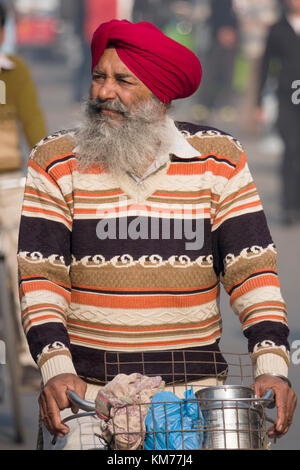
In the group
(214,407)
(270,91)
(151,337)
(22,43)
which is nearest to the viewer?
(214,407)

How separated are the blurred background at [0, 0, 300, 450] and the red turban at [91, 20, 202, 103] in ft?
0.54

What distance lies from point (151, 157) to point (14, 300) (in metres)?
3.29

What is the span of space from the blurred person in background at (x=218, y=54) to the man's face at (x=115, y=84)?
17245 mm

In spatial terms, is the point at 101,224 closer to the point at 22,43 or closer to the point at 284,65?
the point at 284,65

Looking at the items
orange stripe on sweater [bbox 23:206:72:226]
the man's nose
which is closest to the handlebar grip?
orange stripe on sweater [bbox 23:206:72:226]

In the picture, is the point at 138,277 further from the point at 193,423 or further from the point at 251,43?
the point at 251,43

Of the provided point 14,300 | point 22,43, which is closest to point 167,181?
point 14,300

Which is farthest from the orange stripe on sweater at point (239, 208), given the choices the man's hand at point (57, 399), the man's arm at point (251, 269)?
the man's hand at point (57, 399)

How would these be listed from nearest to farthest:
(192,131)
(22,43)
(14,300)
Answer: (192,131) → (14,300) → (22,43)

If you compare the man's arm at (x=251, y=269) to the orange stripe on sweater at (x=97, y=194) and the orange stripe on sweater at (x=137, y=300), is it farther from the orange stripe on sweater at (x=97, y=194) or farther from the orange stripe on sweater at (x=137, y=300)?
the orange stripe on sweater at (x=97, y=194)

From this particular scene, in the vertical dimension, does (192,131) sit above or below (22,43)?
below

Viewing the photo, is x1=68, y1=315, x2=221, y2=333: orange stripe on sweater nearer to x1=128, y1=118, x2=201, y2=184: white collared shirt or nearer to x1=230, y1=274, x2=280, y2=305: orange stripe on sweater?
x1=230, y1=274, x2=280, y2=305: orange stripe on sweater

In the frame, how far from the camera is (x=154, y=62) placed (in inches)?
140

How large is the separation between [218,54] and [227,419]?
18.9 metres
